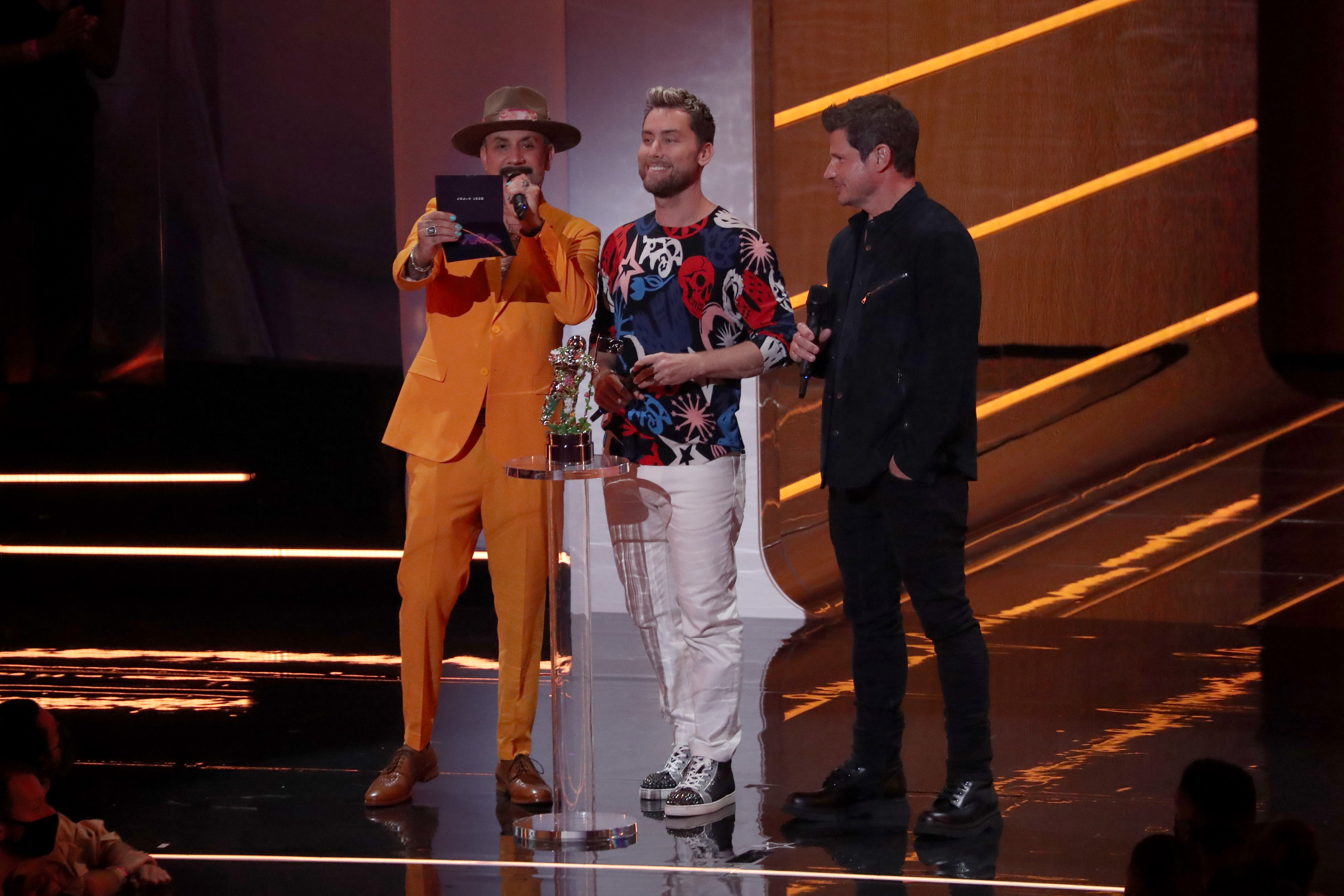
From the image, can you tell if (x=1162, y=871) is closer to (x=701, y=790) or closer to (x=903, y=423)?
(x=903, y=423)

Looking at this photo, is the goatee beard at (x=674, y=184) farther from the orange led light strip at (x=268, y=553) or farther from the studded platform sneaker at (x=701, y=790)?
the orange led light strip at (x=268, y=553)

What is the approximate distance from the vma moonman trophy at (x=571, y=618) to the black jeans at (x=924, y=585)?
560 mm

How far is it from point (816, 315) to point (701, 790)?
1.08 meters

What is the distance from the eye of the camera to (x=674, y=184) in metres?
3.10

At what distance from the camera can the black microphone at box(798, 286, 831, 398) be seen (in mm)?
3080

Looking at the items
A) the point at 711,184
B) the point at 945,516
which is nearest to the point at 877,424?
the point at 945,516

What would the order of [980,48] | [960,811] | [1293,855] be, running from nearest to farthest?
[1293,855] < [960,811] < [980,48]

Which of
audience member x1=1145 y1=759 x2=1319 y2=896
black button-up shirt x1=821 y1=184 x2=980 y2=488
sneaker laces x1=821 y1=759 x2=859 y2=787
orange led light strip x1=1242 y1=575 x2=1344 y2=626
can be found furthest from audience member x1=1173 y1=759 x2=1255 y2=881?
orange led light strip x1=1242 y1=575 x2=1344 y2=626

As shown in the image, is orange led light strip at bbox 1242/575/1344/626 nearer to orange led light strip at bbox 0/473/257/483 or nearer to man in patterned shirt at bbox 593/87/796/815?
man in patterned shirt at bbox 593/87/796/815

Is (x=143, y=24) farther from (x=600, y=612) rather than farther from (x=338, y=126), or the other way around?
(x=600, y=612)

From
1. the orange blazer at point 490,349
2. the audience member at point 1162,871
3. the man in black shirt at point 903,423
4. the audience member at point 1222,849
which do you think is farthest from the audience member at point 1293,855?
the orange blazer at point 490,349

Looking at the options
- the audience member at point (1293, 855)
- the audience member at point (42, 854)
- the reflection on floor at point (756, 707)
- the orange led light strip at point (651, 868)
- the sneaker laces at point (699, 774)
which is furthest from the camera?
the sneaker laces at point (699, 774)

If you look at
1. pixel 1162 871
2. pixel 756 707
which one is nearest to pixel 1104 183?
pixel 756 707

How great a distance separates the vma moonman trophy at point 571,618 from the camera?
9.66ft
